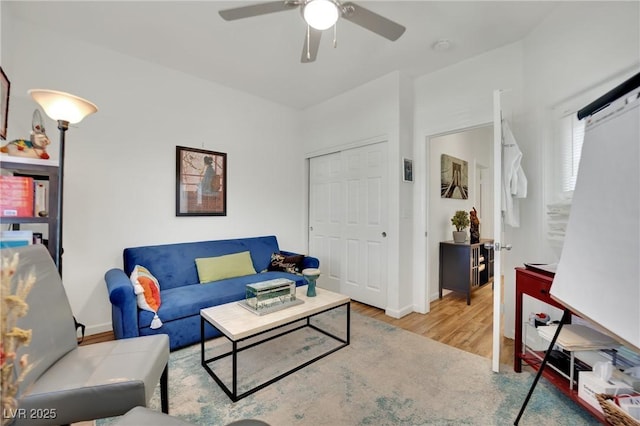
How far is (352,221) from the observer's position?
353 centimetres

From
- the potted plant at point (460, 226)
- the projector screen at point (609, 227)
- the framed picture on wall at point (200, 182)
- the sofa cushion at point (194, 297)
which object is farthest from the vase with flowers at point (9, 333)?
the potted plant at point (460, 226)

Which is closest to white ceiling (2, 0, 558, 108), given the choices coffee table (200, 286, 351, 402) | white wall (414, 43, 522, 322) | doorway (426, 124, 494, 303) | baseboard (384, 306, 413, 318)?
white wall (414, 43, 522, 322)

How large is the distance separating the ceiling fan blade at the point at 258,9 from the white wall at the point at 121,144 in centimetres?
170

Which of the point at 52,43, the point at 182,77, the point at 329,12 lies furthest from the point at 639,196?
the point at 52,43

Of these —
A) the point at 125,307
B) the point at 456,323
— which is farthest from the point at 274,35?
the point at 456,323

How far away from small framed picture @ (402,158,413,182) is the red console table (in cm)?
144

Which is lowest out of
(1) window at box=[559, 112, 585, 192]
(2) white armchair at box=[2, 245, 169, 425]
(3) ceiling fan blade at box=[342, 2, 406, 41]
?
(2) white armchair at box=[2, 245, 169, 425]

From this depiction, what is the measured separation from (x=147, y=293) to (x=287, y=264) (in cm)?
149

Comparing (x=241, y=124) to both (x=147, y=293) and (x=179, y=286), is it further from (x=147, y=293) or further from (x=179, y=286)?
(x=147, y=293)

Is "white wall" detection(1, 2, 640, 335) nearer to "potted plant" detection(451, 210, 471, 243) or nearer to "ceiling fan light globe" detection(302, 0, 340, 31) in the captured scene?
A: "potted plant" detection(451, 210, 471, 243)

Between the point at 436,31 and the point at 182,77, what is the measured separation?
2628 millimetres

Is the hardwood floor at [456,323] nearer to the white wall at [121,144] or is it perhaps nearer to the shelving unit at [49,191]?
the white wall at [121,144]

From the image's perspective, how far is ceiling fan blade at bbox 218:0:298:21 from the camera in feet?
5.17

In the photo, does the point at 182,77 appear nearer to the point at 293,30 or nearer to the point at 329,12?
the point at 293,30
